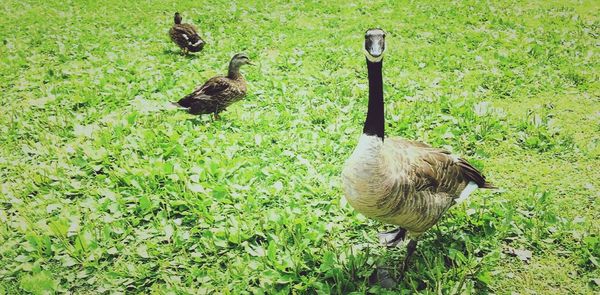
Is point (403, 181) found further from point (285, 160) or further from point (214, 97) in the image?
point (214, 97)

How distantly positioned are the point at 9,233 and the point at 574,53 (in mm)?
10143

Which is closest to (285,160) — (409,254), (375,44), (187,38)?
(409,254)

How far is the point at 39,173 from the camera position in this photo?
5.07 meters

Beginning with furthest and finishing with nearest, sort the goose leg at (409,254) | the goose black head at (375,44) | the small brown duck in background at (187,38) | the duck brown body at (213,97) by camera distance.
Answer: the small brown duck in background at (187,38), the duck brown body at (213,97), the goose leg at (409,254), the goose black head at (375,44)

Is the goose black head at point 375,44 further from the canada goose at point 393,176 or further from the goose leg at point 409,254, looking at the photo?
the goose leg at point 409,254

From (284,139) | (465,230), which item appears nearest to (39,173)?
(284,139)

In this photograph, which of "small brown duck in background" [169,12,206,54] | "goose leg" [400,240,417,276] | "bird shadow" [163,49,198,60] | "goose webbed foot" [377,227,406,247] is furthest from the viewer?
"bird shadow" [163,49,198,60]

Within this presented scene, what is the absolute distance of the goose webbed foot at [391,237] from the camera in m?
→ 4.09

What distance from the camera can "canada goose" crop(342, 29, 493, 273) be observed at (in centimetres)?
315

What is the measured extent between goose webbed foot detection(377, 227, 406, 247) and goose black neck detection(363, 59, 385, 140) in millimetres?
1393

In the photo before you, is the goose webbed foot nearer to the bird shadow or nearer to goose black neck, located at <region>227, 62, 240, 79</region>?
goose black neck, located at <region>227, 62, 240, 79</region>

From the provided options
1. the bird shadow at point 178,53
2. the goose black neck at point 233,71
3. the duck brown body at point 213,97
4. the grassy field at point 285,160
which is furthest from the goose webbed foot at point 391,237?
the bird shadow at point 178,53

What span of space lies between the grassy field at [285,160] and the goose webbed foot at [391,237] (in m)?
0.09

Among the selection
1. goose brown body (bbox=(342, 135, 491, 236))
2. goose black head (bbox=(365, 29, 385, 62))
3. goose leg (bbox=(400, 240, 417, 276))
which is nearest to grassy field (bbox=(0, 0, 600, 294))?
goose leg (bbox=(400, 240, 417, 276))
